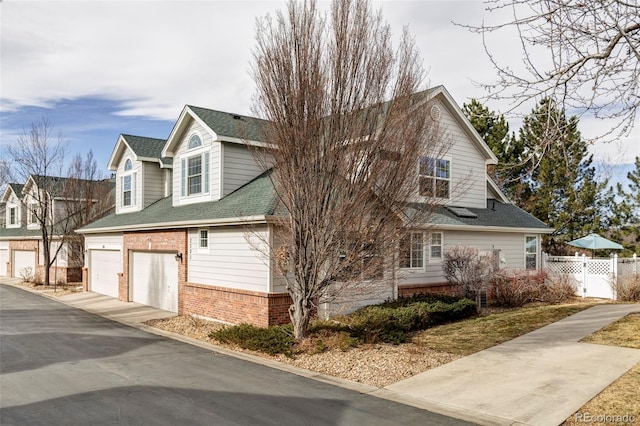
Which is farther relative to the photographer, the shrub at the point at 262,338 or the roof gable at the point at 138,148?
the roof gable at the point at 138,148

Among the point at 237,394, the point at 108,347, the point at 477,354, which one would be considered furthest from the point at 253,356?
the point at 477,354

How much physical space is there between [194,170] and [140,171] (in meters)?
5.40

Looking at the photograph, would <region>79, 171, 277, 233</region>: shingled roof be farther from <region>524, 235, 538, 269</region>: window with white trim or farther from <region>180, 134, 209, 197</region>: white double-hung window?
<region>524, 235, 538, 269</region>: window with white trim

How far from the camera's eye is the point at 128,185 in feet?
78.4

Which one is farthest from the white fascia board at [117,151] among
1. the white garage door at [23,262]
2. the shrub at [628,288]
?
the shrub at [628,288]

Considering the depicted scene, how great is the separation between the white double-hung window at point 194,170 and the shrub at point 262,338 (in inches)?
266

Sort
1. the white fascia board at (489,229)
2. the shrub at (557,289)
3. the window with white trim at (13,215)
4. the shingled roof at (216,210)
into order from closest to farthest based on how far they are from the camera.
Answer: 1. the shingled roof at (216,210)
2. the white fascia board at (489,229)
3. the shrub at (557,289)
4. the window with white trim at (13,215)

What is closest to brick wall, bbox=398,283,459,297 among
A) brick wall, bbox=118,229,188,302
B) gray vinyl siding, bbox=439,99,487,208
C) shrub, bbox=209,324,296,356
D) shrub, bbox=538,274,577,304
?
gray vinyl siding, bbox=439,99,487,208

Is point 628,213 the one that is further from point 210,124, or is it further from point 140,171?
point 140,171

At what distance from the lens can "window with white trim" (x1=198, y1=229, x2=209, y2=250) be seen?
1594 cm

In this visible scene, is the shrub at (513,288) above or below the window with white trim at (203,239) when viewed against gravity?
below

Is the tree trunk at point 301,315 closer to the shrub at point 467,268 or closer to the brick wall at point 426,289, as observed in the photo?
the brick wall at point 426,289

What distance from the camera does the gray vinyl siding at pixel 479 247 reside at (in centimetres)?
1723

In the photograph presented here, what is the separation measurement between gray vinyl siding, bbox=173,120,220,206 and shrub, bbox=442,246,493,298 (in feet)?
27.9
